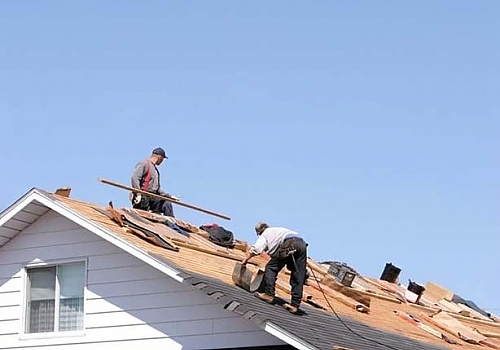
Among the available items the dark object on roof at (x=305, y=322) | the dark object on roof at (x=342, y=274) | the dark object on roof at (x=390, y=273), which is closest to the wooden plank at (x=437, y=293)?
the dark object on roof at (x=390, y=273)

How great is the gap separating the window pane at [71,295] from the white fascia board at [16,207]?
1.13 metres

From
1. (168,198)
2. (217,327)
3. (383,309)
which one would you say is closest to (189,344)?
(217,327)

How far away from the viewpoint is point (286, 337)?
43.4ft

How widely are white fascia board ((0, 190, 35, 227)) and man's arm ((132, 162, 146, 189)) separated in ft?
9.50

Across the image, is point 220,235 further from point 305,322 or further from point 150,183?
point 305,322

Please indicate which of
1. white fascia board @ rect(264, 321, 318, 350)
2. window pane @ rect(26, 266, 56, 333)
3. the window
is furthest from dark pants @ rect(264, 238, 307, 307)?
window pane @ rect(26, 266, 56, 333)

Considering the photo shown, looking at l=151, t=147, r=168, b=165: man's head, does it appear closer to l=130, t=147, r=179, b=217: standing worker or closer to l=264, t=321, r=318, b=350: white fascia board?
l=130, t=147, r=179, b=217: standing worker

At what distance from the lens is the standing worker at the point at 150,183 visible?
18797 millimetres

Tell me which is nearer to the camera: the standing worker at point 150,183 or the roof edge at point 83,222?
the roof edge at point 83,222

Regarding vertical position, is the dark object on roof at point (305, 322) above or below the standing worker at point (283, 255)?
below

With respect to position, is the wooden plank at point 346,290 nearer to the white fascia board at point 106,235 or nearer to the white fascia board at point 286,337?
the white fascia board at point 106,235

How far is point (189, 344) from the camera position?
1473 cm

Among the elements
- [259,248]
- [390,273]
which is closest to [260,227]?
[259,248]

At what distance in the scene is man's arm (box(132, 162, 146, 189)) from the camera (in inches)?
741
